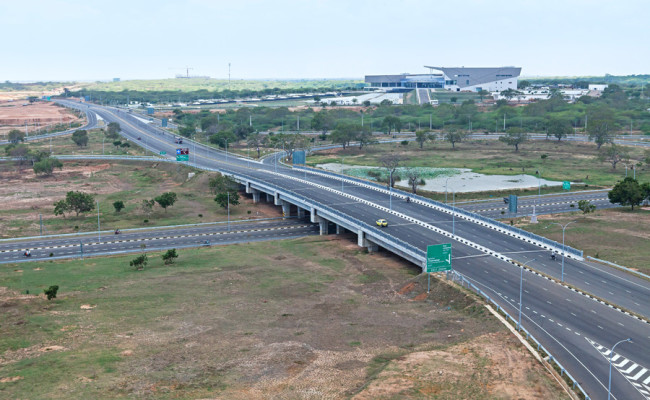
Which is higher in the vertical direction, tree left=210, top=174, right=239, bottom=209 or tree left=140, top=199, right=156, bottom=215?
tree left=210, top=174, right=239, bottom=209

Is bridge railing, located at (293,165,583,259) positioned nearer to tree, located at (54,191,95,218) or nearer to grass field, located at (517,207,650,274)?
grass field, located at (517,207,650,274)

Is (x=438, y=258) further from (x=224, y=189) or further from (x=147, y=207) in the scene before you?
(x=224, y=189)

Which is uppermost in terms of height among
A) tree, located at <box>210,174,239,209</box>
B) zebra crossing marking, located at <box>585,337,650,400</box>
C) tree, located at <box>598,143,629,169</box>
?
tree, located at <box>598,143,629,169</box>

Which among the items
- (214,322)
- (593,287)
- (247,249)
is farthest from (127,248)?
(593,287)

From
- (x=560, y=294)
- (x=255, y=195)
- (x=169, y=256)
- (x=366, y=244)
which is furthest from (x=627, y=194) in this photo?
(x=169, y=256)

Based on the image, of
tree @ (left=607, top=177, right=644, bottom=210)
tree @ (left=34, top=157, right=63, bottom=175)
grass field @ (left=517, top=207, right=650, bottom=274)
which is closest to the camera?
grass field @ (left=517, top=207, right=650, bottom=274)

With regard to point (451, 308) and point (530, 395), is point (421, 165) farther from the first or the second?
point (530, 395)

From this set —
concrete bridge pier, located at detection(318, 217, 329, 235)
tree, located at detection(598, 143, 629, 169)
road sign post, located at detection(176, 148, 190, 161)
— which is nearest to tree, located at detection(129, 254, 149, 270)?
concrete bridge pier, located at detection(318, 217, 329, 235)
